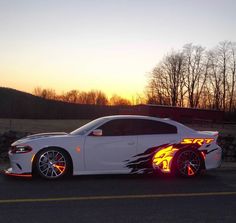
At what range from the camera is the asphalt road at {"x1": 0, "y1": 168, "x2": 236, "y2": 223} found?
19.5 feet

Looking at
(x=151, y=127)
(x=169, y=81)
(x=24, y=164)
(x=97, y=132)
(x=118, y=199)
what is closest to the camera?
(x=118, y=199)

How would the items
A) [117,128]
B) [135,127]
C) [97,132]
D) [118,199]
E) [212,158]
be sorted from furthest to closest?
[212,158] < [135,127] < [117,128] < [97,132] < [118,199]

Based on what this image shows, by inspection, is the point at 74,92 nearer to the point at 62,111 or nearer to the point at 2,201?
the point at 62,111

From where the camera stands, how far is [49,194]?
7.45m

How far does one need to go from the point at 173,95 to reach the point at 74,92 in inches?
1974

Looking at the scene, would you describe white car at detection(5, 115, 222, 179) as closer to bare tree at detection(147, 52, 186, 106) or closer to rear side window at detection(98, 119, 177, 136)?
rear side window at detection(98, 119, 177, 136)

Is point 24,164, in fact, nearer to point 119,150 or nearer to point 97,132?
point 97,132

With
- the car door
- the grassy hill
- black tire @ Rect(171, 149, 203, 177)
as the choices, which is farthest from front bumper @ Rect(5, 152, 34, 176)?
the grassy hill

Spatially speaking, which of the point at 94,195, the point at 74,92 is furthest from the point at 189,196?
the point at 74,92

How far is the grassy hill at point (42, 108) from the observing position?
98.6 meters

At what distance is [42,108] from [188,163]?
320 ft

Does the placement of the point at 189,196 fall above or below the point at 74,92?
below

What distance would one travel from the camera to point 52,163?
29.5ft

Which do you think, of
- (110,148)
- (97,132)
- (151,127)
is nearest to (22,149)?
(97,132)
